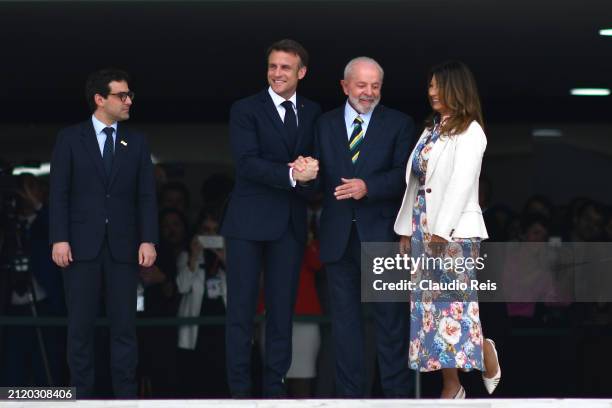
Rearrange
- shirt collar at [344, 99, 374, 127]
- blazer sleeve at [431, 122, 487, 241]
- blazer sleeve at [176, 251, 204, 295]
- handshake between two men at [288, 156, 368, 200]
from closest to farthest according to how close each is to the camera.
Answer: blazer sleeve at [431, 122, 487, 241]
handshake between two men at [288, 156, 368, 200]
shirt collar at [344, 99, 374, 127]
blazer sleeve at [176, 251, 204, 295]

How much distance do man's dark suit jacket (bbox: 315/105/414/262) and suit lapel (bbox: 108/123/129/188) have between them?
87 cm

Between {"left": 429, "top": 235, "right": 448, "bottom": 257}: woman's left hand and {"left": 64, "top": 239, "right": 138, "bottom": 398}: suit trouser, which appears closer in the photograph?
{"left": 429, "top": 235, "right": 448, "bottom": 257}: woman's left hand

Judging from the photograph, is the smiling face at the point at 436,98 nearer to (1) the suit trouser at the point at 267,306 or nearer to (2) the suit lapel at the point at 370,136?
(2) the suit lapel at the point at 370,136

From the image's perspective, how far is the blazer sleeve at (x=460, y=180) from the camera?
556 centimetres

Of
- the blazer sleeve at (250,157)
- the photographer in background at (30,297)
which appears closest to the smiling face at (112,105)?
the blazer sleeve at (250,157)

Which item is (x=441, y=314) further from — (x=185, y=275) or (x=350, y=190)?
(x=185, y=275)

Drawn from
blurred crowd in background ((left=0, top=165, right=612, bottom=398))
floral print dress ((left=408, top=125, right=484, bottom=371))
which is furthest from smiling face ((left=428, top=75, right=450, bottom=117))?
blurred crowd in background ((left=0, top=165, right=612, bottom=398))

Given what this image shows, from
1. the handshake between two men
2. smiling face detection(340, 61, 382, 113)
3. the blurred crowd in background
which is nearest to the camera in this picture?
the handshake between two men

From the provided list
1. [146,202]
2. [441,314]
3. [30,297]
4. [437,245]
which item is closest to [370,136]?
[437,245]

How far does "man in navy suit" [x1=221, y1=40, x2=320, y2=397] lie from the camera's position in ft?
19.2

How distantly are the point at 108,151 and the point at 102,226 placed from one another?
0.35 meters

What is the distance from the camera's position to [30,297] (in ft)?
27.6

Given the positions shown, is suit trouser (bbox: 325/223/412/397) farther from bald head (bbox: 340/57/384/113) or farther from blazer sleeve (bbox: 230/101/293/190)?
bald head (bbox: 340/57/384/113)

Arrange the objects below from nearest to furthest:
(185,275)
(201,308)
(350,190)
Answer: (350,190)
(185,275)
(201,308)
